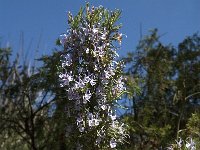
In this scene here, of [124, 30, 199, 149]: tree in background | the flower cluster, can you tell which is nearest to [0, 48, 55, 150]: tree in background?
[124, 30, 199, 149]: tree in background

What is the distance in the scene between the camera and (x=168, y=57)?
18203mm

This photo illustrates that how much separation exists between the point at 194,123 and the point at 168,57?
5719mm

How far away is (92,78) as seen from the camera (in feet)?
21.6

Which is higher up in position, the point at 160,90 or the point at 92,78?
the point at 160,90

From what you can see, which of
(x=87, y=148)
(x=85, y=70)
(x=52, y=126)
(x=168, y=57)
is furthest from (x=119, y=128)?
(x=168, y=57)

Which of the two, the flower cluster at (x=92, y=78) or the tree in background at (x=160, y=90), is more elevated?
the tree in background at (x=160, y=90)

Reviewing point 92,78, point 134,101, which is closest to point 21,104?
point 134,101

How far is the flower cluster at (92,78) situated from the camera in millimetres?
6520

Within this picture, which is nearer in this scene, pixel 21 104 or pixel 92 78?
pixel 92 78

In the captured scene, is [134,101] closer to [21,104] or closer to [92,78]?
[21,104]

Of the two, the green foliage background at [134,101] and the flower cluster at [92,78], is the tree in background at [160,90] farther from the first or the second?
the flower cluster at [92,78]

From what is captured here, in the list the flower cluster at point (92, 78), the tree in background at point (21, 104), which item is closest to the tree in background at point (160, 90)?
the tree in background at point (21, 104)

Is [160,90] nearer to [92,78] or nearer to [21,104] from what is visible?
[21,104]

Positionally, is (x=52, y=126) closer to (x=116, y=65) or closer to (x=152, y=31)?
(x=152, y=31)
